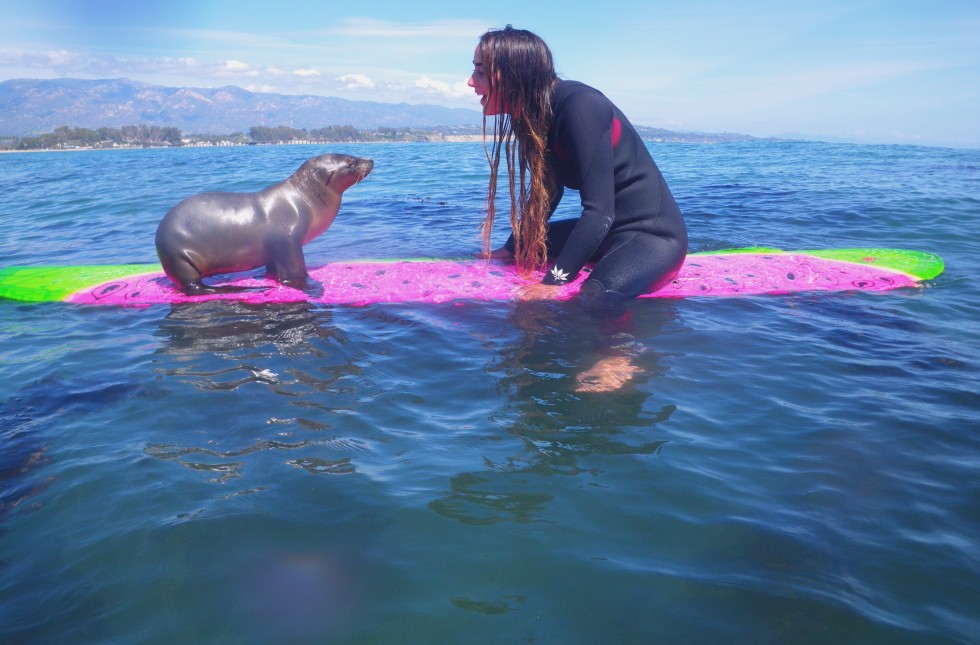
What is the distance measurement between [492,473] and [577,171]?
8.17 feet

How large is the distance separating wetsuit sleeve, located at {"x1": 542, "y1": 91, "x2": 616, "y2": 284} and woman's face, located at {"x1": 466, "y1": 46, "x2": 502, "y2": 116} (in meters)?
0.46

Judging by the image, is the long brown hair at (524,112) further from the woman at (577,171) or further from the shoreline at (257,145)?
the shoreline at (257,145)

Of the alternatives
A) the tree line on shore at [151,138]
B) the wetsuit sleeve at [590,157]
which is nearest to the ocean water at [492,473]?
the wetsuit sleeve at [590,157]

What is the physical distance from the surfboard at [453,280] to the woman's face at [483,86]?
1.61m

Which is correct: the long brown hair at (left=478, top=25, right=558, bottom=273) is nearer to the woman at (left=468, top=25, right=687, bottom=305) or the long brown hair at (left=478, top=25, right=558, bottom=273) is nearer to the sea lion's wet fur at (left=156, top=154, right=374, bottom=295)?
the woman at (left=468, top=25, right=687, bottom=305)

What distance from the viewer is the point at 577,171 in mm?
4672

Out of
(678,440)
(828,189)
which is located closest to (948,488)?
(678,440)

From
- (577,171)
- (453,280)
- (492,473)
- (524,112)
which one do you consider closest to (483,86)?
(524,112)

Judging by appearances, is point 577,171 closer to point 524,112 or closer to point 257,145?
point 524,112

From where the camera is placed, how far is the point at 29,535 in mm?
2715

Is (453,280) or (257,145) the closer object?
(453,280)

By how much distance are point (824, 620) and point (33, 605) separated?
2783mm

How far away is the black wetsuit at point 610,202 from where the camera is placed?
4543 millimetres

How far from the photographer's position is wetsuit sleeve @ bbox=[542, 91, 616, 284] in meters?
4.50
